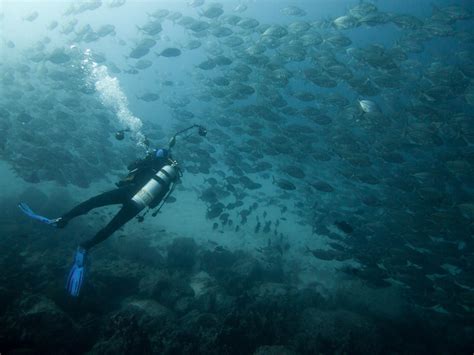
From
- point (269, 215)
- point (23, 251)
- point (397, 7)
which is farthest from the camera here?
point (269, 215)

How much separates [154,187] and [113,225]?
1096 millimetres

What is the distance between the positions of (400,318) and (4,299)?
42.0 ft

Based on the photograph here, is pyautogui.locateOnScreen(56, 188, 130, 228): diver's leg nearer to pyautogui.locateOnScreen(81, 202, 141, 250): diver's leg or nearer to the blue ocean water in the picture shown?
the blue ocean water

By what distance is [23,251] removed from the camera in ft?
38.3

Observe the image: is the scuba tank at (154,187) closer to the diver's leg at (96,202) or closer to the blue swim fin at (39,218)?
the diver's leg at (96,202)

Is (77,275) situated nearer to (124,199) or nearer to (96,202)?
Result: (96,202)

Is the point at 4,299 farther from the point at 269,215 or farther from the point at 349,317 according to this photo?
the point at 269,215

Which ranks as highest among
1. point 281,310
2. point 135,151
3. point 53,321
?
point 53,321

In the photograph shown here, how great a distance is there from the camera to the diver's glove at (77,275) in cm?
619

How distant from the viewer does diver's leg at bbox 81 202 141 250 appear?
652 centimetres

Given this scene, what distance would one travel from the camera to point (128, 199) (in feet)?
22.4

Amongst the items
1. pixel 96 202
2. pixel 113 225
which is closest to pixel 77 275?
pixel 113 225

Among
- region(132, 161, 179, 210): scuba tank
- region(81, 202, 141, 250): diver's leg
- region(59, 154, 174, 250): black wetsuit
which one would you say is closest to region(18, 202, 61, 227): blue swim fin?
region(59, 154, 174, 250): black wetsuit

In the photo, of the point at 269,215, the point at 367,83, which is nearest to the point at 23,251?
the point at 367,83
